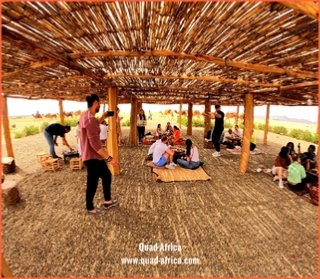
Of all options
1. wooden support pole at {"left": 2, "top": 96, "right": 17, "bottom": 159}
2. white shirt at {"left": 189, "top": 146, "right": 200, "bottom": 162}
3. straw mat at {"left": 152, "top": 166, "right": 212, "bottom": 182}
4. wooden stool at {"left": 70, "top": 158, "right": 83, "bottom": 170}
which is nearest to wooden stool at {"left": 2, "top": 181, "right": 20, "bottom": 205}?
wooden stool at {"left": 70, "top": 158, "right": 83, "bottom": 170}

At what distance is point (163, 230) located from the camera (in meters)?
3.28

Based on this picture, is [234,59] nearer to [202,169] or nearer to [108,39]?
[108,39]

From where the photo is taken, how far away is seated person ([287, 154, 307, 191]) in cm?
480

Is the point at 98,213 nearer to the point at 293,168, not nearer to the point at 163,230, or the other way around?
the point at 163,230

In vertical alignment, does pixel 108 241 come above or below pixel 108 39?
below

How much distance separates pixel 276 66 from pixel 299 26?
1.32m

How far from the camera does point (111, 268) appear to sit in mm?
2490

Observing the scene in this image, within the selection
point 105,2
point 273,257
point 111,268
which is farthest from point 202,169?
point 105,2

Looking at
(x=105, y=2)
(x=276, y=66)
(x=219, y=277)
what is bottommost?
(x=219, y=277)

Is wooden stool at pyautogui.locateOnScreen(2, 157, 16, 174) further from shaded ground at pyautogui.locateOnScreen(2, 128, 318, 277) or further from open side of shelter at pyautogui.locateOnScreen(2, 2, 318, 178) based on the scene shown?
open side of shelter at pyautogui.locateOnScreen(2, 2, 318, 178)

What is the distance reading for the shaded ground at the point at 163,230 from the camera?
8.30ft

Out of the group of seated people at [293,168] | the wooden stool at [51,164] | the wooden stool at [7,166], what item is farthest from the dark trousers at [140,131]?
the group of seated people at [293,168]

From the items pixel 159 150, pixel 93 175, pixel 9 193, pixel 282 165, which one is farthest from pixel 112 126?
pixel 282 165

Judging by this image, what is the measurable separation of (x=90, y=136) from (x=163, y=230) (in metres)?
2.19
